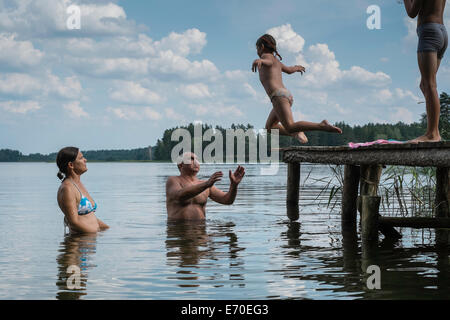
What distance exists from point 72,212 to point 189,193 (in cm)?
220

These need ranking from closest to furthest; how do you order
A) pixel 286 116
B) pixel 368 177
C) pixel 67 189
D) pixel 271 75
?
pixel 67 189 < pixel 286 116 < pixel 271 75 < pixel 368 177

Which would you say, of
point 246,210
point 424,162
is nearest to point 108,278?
point 424,162

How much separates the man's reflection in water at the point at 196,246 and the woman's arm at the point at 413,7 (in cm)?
368

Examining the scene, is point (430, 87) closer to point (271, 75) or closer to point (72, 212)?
point (271, 75)

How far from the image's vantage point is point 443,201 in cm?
941

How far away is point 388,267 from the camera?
7375mm

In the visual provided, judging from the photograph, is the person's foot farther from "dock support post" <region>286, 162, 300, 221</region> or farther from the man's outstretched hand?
"dock support post" <region>286, 162, 300, 221</region>

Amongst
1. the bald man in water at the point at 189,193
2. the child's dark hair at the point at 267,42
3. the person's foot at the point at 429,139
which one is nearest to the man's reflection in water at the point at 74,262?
the bald man in water at the point at 189,193

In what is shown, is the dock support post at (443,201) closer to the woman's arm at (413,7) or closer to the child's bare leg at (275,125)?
the child's bare leg at (275,125)

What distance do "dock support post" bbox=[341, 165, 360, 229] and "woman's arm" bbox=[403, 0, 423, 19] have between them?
410 cm

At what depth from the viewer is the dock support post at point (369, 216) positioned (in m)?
9.02

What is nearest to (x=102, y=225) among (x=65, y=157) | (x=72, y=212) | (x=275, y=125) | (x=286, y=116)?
(x=72, y=212)

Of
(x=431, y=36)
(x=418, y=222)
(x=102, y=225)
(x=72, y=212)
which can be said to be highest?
(x=431, y=36)
